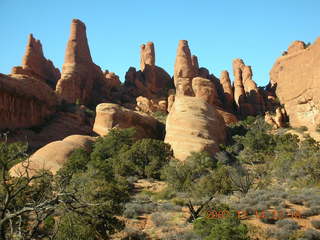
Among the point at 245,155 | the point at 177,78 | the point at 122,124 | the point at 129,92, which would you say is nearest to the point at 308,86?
the point at 245,155

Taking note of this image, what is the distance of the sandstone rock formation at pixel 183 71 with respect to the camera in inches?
2093

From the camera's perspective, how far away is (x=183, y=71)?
5619cm

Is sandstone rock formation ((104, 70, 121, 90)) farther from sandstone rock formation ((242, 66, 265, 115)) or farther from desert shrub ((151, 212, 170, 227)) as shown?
desert shrub ((151, 212, 170, 227))

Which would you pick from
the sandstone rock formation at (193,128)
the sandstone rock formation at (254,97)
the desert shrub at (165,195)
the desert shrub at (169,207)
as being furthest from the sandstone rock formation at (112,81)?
the desert shrub at (169,207)

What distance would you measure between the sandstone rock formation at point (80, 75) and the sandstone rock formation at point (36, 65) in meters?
5.10

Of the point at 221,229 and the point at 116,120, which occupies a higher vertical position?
the point at 116,120

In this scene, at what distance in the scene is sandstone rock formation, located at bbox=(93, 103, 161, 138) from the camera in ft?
145

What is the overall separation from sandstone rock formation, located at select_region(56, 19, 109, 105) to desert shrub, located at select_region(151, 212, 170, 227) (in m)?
37.8

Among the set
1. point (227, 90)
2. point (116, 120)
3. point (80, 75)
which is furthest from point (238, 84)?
point (116, 120)

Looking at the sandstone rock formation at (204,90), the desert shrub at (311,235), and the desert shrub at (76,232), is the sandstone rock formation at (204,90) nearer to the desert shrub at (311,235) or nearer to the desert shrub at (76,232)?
the desert shrub at (311,235)

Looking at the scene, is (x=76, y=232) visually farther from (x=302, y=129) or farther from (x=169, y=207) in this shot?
(x=302, y=129)

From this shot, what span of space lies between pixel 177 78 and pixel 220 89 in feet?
27.4

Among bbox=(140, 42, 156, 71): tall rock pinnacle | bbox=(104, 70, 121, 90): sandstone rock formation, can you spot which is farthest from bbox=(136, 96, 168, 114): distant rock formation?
bbox=(140, 42, 156, 71): tall rock pinnacle

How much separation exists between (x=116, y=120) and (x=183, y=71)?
1683 centimetres
